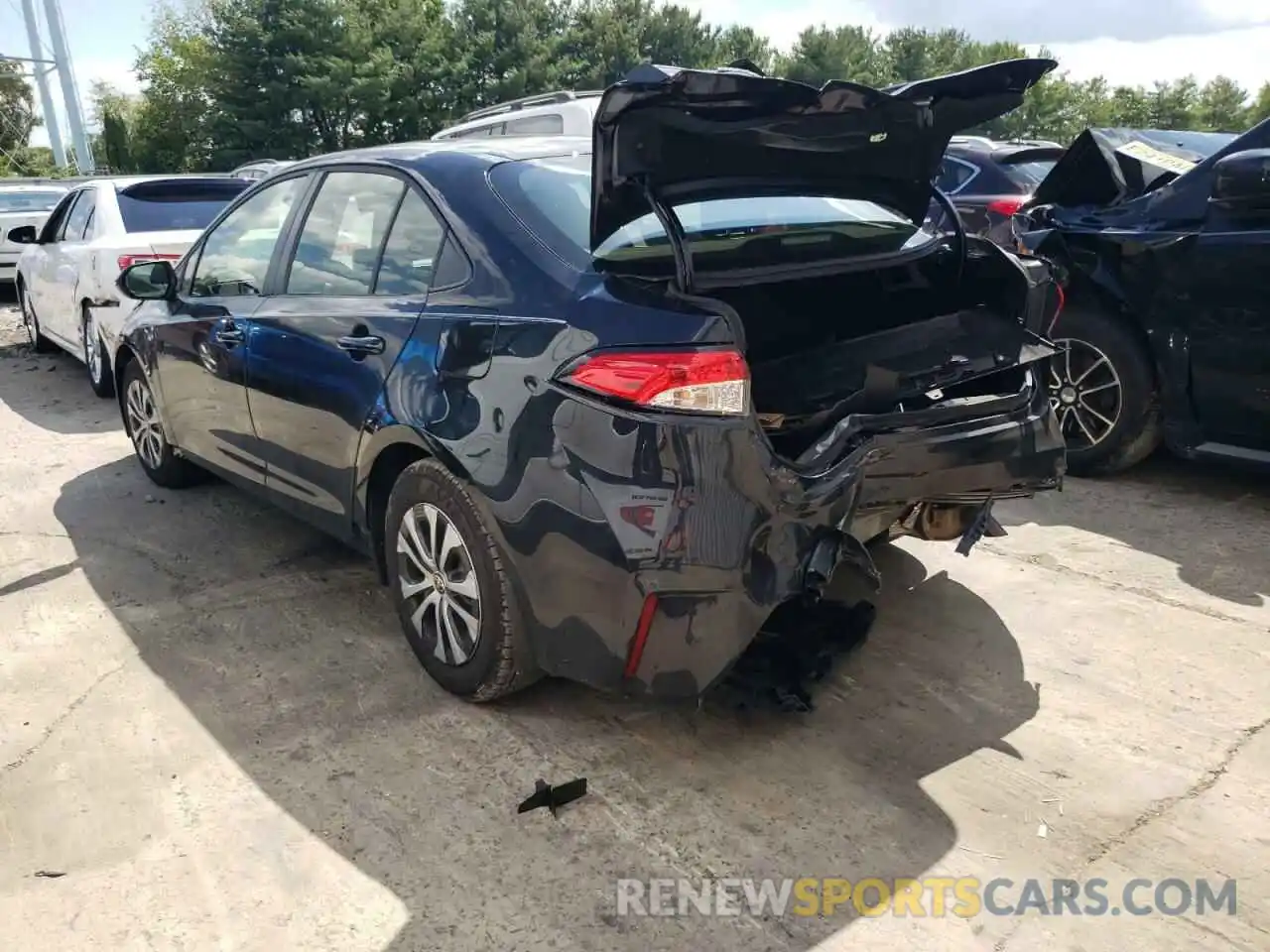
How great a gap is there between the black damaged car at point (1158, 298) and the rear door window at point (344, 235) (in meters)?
3.37

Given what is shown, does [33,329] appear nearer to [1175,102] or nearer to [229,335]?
[229,335]

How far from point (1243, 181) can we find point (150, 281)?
191 inches

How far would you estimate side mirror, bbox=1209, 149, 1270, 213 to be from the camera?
14.2 ft

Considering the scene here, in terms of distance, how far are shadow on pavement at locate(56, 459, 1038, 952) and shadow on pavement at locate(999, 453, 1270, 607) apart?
98 centimetres

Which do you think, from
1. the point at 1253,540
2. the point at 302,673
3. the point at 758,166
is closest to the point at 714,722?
the point at 302,673

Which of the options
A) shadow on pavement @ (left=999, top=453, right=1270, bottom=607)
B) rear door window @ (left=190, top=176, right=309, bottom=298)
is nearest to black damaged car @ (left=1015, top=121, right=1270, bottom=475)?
shadow on pavement @ (left=999, top=453, right=1270, bottom=607)

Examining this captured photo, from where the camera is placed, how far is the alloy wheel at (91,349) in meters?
7.26

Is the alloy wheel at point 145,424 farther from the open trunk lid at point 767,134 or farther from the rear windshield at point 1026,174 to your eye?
the rear windshield at point 1026,174

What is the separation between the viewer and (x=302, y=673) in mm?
3416

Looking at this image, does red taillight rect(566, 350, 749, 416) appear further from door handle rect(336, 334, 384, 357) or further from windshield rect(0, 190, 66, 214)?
windshield rect(0, 190, 66, 214)

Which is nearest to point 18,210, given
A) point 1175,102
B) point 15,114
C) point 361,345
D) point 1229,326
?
point 361,345

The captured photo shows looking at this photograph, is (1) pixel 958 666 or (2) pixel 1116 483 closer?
(1) pixel 958 666

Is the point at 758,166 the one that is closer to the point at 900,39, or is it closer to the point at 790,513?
the point at 790,513

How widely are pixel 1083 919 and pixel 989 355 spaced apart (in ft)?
5.54
